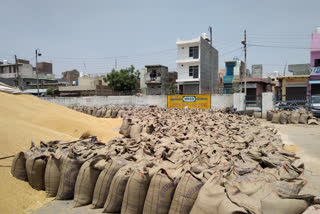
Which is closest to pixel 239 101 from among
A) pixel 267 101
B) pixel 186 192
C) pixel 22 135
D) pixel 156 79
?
pixel 267 101

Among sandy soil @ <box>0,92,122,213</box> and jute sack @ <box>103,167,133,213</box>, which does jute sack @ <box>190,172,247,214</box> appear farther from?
sandy soil @ <box>0,92,122,213</box>

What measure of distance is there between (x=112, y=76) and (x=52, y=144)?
28.3 metres

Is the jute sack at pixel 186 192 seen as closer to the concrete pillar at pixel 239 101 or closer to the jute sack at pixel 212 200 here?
the jute sack at pixel 212 200

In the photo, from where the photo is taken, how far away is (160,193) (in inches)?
90.4

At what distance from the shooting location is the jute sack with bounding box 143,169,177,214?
2.28 m

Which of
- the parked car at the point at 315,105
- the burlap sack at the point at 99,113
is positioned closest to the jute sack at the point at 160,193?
the burlap sack at the point at 99,113

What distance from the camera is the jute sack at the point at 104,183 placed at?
2.72 m

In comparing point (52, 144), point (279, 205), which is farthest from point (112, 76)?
point (279, 205)

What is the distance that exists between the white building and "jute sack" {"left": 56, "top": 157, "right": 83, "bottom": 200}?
925 inches

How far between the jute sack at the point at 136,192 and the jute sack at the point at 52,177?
1.21 metres

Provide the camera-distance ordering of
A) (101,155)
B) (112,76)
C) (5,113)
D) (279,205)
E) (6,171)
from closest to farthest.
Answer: (279,205) < (101,155) < (6,171) < (5,113) < (112,76)

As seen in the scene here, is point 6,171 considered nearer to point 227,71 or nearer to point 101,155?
point 101,155

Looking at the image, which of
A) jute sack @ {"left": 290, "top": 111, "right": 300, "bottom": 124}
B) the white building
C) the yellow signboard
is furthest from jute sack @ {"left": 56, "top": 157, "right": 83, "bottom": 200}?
the white building

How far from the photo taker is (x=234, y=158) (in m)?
3.04
